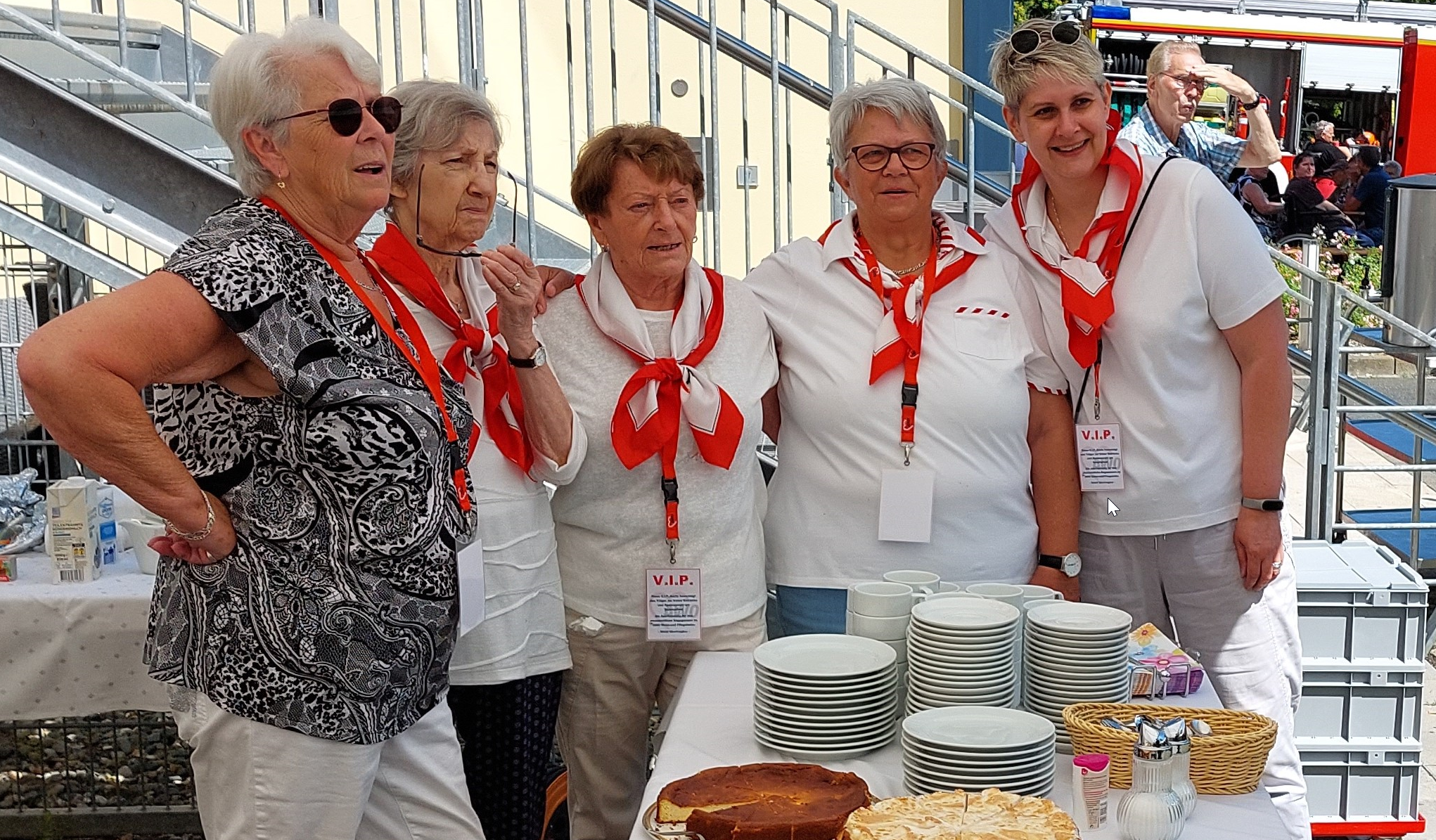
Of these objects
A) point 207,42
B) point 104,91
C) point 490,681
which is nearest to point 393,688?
point 490,681

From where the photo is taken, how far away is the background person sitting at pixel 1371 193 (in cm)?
1283

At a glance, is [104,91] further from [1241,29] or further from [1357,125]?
[1357,125]

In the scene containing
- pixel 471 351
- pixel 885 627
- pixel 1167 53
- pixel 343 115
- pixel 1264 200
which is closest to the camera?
pixel 343 115

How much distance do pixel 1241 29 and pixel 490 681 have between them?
12.5m

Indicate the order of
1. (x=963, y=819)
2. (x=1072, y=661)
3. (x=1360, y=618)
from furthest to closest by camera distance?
(x=1360, y=618)
(x=1072, y=661)
(x=963, y=819)

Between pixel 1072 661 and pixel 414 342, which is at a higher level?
pixel 414 342

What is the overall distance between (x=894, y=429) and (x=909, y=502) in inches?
5.4

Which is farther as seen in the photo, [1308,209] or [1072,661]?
[1308,209]

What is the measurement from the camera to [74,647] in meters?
3.11

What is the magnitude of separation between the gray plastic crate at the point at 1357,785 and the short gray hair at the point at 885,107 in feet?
6.64

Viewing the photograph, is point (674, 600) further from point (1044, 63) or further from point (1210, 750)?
point (1044, 63)

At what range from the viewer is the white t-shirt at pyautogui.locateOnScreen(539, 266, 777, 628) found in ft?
8.09

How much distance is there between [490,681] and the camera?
2.37 metres

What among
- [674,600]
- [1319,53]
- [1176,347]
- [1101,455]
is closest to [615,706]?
[674,600]
